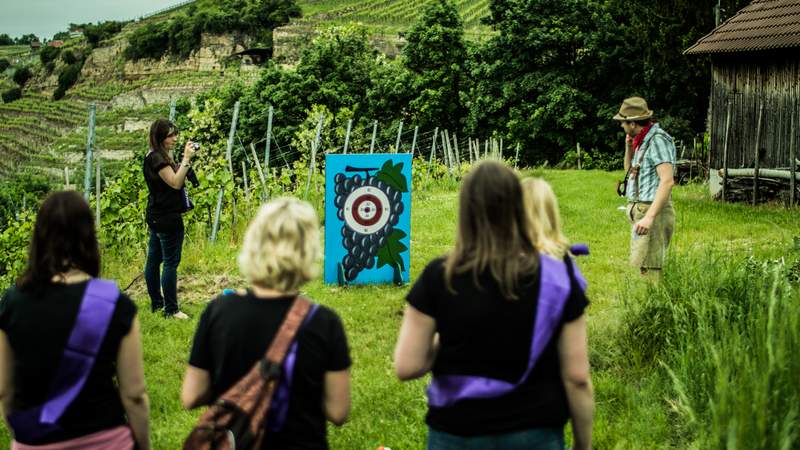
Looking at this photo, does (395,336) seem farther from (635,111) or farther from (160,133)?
(635,111)

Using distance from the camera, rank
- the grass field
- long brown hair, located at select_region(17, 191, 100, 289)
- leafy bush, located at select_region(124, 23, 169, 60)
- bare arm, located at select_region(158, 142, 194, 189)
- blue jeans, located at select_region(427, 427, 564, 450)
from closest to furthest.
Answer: blue jeans, located at select_region(427, 427, 564, 450) < long brown hair, located at select_region(17, 191, 100, 289) < the grass field < bare arm, located at select_region(158, 142, 194, 189) < leafy bush, located at select_region(124, 23, 169, 60)

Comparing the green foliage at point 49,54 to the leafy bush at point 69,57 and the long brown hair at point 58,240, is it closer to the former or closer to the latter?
the leafy bush at point 69,57

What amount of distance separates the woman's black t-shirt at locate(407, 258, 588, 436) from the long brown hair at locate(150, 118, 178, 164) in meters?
4.32

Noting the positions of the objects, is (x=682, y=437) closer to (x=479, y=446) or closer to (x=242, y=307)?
(x=479, y=446)

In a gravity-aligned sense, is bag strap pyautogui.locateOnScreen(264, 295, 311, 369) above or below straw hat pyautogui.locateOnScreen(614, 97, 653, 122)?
below

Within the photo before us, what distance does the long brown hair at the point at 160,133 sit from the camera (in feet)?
21.0

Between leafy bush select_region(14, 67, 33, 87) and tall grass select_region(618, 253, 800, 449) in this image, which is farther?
leafy bush select_region(14, 67, 33, 87)

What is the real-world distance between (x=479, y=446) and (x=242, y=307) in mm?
886

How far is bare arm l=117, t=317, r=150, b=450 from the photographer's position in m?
2.78

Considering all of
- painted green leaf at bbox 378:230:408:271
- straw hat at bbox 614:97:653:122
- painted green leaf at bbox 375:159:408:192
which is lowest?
painted green leaf at bbox 378:230:408:271

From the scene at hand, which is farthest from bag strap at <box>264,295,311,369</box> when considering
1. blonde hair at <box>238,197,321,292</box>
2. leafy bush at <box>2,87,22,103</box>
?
leafy bush at <box>2,87,22,103</box>

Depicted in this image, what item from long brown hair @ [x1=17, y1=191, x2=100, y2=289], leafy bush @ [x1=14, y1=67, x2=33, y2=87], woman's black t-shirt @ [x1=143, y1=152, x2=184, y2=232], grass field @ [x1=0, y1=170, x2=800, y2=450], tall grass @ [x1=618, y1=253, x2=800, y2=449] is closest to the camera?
long brown hair @ [x1=17, y1=191, x2=100, y2=289]

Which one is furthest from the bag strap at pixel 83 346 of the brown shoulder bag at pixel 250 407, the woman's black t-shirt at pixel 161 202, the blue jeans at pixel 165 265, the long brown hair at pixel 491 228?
the blue jeans at pixel 165 265

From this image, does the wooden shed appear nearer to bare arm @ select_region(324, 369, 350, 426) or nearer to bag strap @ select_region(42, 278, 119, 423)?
bare arm @ select_region(324, 369, 350, 426)
